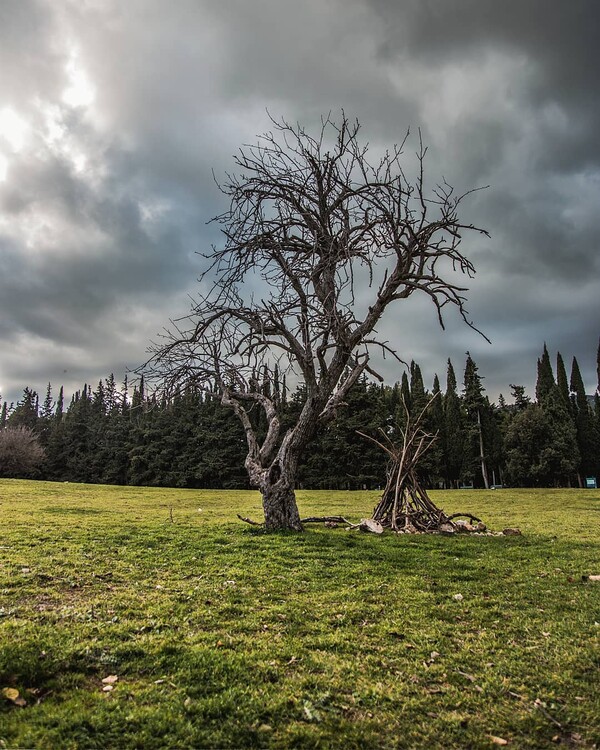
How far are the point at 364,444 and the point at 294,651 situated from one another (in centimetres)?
4654

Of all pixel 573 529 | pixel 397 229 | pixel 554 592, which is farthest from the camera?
pixel 573 529

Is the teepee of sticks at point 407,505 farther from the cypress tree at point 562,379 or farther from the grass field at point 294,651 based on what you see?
the cypress tree at point 562,379

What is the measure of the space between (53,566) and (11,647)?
3.71 m

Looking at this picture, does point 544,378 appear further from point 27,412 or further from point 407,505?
point 27,412

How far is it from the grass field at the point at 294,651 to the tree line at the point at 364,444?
3764 cm

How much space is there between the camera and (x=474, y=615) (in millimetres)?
5273

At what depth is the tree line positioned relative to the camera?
4791 centimetres

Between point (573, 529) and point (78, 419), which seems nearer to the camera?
point (573, 529)

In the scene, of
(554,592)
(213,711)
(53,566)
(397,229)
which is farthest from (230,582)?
(397,229)

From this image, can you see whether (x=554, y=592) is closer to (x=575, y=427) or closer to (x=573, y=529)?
(x=573, y=529)

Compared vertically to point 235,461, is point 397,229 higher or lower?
higher

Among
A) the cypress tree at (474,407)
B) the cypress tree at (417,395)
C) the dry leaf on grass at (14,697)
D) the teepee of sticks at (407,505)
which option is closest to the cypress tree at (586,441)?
the cypress tree at (474,407)

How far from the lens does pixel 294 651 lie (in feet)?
13.5

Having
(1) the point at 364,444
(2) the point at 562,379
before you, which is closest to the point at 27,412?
(1) the point at 364,444
